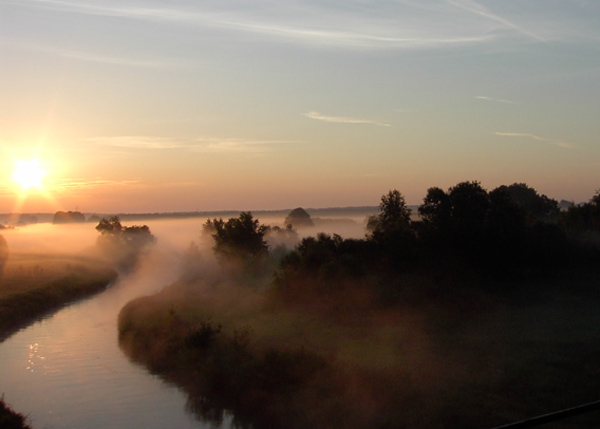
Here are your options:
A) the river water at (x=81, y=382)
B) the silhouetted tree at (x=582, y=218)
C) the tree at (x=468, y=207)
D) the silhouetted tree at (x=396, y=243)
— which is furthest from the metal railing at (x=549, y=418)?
the silhouetted tree at (x=582, y=218)

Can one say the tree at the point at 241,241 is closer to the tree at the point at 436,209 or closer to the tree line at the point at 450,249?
the tree line at the point at 450,249

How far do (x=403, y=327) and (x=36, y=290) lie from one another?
44.7m

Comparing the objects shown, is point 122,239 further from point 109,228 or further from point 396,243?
point 396,243

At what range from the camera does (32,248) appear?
140250 mm

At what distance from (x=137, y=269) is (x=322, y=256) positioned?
2912 inches

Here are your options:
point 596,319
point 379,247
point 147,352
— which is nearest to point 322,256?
point 379,247

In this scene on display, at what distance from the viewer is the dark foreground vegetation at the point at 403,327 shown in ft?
76.6

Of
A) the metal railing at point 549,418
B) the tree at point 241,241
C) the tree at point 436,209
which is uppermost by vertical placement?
the tree at point 436,209

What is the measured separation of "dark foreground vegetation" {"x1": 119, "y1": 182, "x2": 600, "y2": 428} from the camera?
2334 centimetres

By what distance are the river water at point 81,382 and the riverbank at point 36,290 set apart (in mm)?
1630

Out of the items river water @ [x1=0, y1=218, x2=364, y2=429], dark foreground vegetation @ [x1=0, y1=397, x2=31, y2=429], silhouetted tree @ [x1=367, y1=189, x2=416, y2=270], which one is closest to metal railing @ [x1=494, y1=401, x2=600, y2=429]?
river water @ [x1=0, y1=218, x2=364, y2=429]

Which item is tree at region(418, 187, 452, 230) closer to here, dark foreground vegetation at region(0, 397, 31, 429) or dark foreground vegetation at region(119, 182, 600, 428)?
dark foreground vegetation at region(119, 182, 600, 428)

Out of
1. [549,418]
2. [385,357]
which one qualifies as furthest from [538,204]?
[549,418]

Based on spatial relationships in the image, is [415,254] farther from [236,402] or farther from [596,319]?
[236,402]
